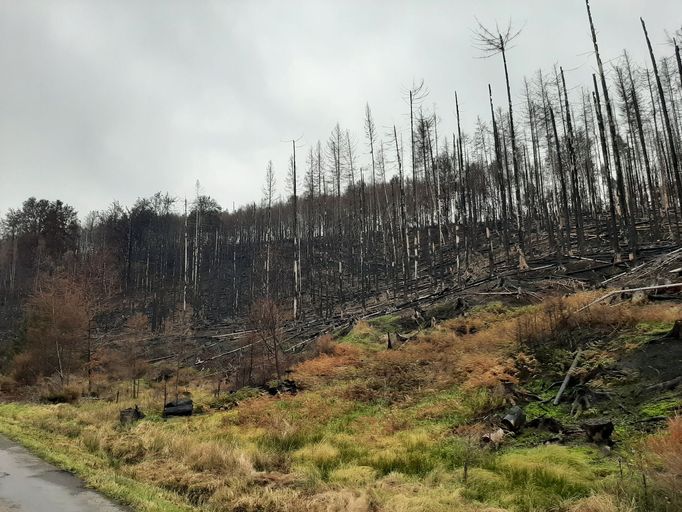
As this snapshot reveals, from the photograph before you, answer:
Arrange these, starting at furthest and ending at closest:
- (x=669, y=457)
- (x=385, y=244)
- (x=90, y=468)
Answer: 1. (x=385, y=244)
2. (x=90, y=468)
3. (x=669, y=457)

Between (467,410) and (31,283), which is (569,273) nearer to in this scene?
(467,410)

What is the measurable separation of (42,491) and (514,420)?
8942mm

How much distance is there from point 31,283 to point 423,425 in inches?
2319

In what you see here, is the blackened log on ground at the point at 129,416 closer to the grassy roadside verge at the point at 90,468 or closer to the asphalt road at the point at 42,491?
the grassy roadside verge at the point at 90,468

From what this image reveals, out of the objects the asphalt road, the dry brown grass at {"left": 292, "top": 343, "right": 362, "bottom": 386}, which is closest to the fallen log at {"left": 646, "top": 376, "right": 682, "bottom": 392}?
the asphalt road

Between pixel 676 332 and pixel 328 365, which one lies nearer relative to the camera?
pixel 676 332

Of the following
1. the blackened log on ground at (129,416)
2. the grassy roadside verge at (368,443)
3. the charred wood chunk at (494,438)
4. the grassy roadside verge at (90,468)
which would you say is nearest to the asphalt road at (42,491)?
the grassy roadside verge at (90,468)

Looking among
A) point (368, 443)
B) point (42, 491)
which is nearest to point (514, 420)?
point (368, 443)

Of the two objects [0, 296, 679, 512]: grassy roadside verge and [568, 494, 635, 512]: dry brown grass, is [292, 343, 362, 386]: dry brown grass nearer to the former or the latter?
[0, 296, 679, 512]: grassy roadside verge

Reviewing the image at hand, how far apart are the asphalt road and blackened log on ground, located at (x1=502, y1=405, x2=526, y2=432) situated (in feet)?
23.8

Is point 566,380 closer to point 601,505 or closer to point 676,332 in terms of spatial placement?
point 676,332

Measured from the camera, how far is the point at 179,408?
16000 millimetres

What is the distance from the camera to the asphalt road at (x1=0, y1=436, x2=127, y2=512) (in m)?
6.78

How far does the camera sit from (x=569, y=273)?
70.5 feet
